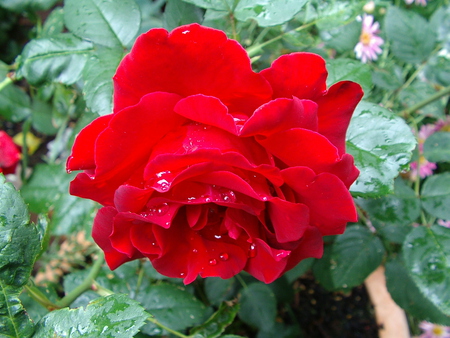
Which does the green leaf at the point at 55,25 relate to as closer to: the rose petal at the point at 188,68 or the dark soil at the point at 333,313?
the rose petal at the point at 188,68

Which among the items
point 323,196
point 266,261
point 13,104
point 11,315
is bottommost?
point 13,104

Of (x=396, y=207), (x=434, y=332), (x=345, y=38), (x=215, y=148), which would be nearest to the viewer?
(x=215, y=148)

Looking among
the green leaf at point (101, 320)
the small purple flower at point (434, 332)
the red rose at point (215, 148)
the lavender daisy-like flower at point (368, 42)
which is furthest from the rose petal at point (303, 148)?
the small purple flower at point (434, 332)

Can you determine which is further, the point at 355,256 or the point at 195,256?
the point at 355,256

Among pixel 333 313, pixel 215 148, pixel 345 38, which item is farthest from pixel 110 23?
pixel 333 313

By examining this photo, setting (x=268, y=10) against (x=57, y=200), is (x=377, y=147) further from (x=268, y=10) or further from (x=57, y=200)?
(x=57, y=200)

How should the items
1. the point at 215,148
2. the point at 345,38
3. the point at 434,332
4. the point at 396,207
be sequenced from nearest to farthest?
1. the point at 215,148
2. the point at 396,207
3. the point at 345,38
4. the point at 434,332
